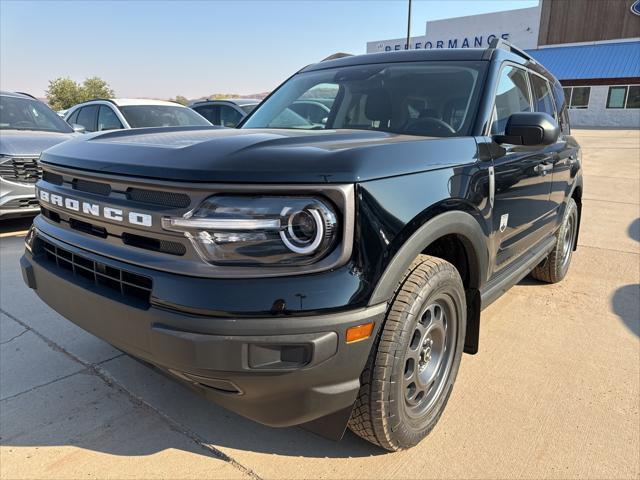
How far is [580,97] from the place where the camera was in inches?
1235

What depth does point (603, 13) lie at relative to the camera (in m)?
31.9

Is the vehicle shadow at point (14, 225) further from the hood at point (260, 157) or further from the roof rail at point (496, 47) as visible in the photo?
the roof rail at point (496, 47)

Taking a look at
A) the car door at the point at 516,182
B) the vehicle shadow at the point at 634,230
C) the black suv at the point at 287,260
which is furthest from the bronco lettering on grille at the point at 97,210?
the vehicle shadow at the point at 634,230

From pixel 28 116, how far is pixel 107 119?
1185mm

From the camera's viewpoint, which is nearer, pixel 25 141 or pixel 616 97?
pixel 25 141

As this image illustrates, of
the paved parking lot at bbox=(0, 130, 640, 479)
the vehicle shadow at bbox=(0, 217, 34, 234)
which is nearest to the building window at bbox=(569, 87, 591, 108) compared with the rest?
the paved parking lot at bbox=(0, 130, 640, 479)

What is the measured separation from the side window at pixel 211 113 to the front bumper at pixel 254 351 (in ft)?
28.2

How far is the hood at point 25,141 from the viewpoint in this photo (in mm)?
5590

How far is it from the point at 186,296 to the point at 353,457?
114 centimetres

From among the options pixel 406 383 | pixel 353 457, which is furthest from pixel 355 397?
pixel 353 457

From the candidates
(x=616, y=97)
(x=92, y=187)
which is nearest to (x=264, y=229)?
(x=92, y=187)

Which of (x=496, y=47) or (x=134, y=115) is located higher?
(x=496, y=47)

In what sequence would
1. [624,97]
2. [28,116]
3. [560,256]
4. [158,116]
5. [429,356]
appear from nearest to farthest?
[429,356], [560,256], [28,116], [158,116], [624,97]

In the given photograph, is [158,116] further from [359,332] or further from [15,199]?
[359,332]
